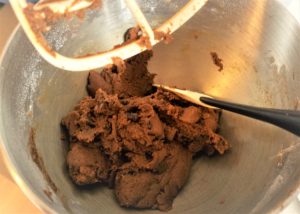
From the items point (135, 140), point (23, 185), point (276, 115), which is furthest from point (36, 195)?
point (276, 115)

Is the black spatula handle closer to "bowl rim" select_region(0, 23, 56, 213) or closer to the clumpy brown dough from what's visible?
the clumpy brown dough

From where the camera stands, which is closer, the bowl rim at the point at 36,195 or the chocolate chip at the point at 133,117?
the bowl rim at the point at 36,195

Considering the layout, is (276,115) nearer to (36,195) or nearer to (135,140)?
(135,140)

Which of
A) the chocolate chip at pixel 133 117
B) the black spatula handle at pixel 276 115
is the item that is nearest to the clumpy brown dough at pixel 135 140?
the chocolate chip at pixel 133 117

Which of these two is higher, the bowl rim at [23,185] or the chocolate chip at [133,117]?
the bowl rim at [23,185]

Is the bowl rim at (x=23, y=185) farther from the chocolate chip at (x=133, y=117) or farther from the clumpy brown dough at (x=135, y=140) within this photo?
the chocolate chip at (x=133, y=117)
